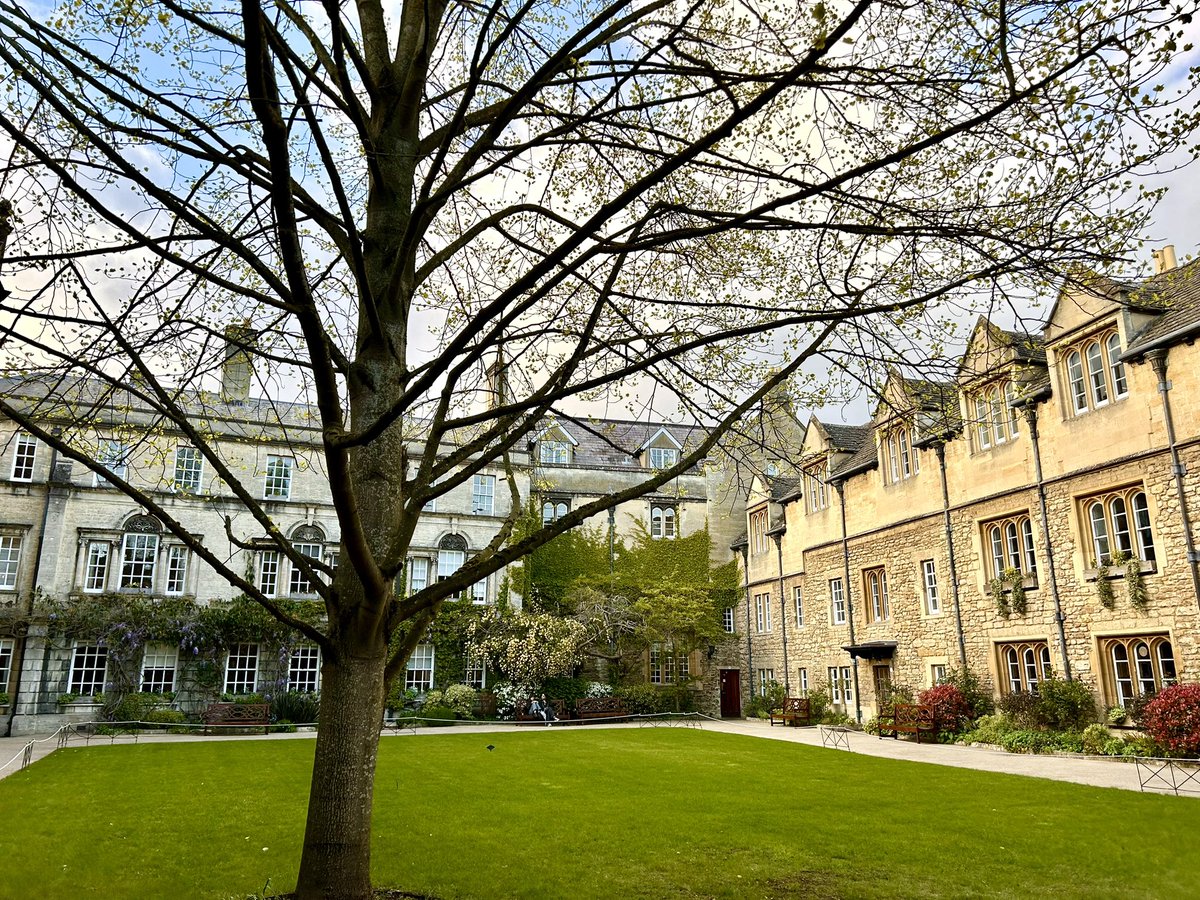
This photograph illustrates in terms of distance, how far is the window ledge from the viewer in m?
16.3

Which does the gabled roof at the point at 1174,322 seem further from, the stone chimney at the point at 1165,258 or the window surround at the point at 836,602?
the window surround at the point at 836,602

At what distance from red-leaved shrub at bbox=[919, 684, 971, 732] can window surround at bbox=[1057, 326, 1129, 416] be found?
7.73 m

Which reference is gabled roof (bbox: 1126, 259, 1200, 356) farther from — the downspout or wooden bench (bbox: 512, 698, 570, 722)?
the downspout

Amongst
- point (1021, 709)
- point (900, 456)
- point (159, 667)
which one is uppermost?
point (900, 456)

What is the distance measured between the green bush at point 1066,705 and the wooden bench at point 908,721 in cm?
345

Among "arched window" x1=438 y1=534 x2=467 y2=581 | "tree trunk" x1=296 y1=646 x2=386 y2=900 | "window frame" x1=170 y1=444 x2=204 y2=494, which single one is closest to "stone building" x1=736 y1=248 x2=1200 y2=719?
"tree trunk" x1=296 y1=646 x2=386 y2=900

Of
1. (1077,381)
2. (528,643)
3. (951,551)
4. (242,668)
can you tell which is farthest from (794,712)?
(242,668)

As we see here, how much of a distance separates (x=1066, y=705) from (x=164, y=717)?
25652 mm

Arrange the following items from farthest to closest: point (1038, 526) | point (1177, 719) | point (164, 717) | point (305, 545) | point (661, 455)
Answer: point (661, 455) → point (305, 545) → point (164, 717) → point (1038, 526) → point (1177, 719)

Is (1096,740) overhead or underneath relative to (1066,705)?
underneath

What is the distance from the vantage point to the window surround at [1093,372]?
17.4m

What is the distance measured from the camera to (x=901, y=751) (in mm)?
18922

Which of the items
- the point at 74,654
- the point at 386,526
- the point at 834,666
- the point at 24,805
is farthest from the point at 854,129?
the point at 74,654

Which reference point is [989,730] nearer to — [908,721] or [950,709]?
[950,709]
